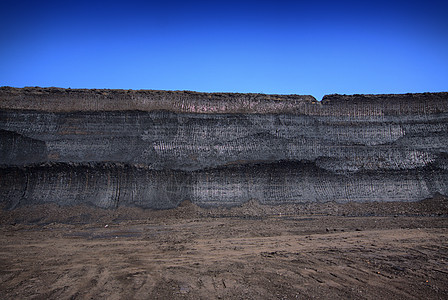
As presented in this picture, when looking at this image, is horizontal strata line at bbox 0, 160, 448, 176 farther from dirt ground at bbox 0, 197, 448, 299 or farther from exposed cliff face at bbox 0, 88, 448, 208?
dirt ground at bbox 0, 197, 448, 299

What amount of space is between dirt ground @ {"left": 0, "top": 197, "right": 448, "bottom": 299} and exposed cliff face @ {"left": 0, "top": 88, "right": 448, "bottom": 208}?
1.13 metres

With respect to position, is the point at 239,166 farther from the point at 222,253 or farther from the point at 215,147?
the point at 222,253

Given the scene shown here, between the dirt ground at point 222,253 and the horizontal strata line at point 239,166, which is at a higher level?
the horizontal strata line at point 239,166

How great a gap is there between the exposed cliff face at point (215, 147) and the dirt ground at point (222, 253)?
1.13m

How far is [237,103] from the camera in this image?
15.0 meters

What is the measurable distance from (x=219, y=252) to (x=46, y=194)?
9.19m

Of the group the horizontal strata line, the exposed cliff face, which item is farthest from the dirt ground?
the horizontal strata line

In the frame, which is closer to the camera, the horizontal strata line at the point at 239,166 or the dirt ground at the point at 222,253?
the dirt ground at the point at 222,253

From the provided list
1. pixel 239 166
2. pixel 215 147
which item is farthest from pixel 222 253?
pixel 215 147

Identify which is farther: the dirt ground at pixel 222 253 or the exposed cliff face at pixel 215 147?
the exposed cliff face at pixel 215 147

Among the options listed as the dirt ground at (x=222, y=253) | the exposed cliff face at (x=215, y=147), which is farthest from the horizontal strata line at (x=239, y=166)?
the dirt ground at (x=222, y=253)

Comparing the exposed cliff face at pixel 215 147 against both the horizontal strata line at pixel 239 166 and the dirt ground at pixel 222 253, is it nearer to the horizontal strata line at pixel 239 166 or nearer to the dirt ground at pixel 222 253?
the horizontal strata line at pixel 239 166

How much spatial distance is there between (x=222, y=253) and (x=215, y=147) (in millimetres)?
A: 7699

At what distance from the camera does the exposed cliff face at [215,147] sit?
12695mm
